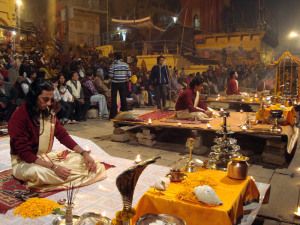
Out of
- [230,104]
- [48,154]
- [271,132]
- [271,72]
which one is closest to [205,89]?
[230,104]

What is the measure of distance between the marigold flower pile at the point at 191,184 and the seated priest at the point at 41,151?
1503mm

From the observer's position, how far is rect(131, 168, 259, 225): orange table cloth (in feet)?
7.14

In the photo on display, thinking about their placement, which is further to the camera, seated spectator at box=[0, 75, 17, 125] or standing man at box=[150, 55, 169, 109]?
standing man at box=[150, 55, 169, 109]

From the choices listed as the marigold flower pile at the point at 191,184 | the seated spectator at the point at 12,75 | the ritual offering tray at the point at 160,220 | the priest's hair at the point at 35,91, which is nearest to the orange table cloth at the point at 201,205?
the marigold flower pile at the point at 191,184

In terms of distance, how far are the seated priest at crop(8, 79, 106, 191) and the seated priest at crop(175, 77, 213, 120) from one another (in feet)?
11.0

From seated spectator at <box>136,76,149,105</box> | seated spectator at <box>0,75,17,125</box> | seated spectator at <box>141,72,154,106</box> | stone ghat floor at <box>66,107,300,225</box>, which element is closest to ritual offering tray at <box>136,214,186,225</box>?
stone ghat floor at <box>66,107,300,225</box>

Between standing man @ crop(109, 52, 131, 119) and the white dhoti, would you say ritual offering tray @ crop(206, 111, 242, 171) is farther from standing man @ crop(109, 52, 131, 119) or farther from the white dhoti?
standing man @ crop(109, 52, 131, 119)

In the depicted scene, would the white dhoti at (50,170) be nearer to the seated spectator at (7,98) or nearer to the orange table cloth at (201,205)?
the orange table cloth at (201,205)

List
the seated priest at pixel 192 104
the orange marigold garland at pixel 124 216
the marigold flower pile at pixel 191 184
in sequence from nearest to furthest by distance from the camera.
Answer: the orange marigold garland at pixel 124 216 → the marigold flower pile at pixel 191 184 → the seated priest at pixel 192 104

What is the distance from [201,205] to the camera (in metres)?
2.24

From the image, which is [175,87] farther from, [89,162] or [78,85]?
[89,162]

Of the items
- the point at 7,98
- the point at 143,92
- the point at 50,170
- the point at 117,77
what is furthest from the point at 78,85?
the point at 50,170

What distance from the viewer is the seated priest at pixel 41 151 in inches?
129

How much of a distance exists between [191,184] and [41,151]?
2.07 m
